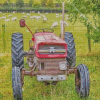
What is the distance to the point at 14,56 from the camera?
7449 millimetres

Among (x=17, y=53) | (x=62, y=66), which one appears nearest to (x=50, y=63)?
(x=62, y=66)

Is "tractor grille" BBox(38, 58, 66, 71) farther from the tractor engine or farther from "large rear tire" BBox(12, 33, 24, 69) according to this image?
"large rear tire" BBox(12, 33, 24, 69)

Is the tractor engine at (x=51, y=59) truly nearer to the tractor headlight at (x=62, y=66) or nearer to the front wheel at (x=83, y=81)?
the tractor headlight at (x=62, y=66)

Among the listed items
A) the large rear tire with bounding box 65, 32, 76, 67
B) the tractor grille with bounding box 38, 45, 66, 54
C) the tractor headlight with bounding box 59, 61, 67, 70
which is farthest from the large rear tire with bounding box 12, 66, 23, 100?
the large rear tire with bounding box 65, 32, 76, 67

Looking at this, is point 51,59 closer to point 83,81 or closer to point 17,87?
point 83,81

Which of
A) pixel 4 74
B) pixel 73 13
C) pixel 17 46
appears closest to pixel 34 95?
pixel 17 46

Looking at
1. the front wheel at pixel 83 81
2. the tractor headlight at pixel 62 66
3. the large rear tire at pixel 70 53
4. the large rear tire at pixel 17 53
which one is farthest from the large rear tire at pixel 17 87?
the large rear tire at pixel 70 53

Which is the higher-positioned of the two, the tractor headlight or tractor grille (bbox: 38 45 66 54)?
tractor grille (bbox: 38 45 66 54)

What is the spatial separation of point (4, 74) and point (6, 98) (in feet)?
7.10

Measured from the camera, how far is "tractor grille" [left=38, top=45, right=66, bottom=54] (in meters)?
6.00

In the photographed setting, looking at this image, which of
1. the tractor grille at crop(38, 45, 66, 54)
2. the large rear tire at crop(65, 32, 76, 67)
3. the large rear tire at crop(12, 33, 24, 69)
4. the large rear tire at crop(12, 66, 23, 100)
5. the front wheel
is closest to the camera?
the large rear tire at crop(12, 66, 23, 100)

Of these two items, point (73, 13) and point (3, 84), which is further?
point (73, 13)

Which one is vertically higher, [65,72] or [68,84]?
[65,72]

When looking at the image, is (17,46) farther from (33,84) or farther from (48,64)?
(48,64)
